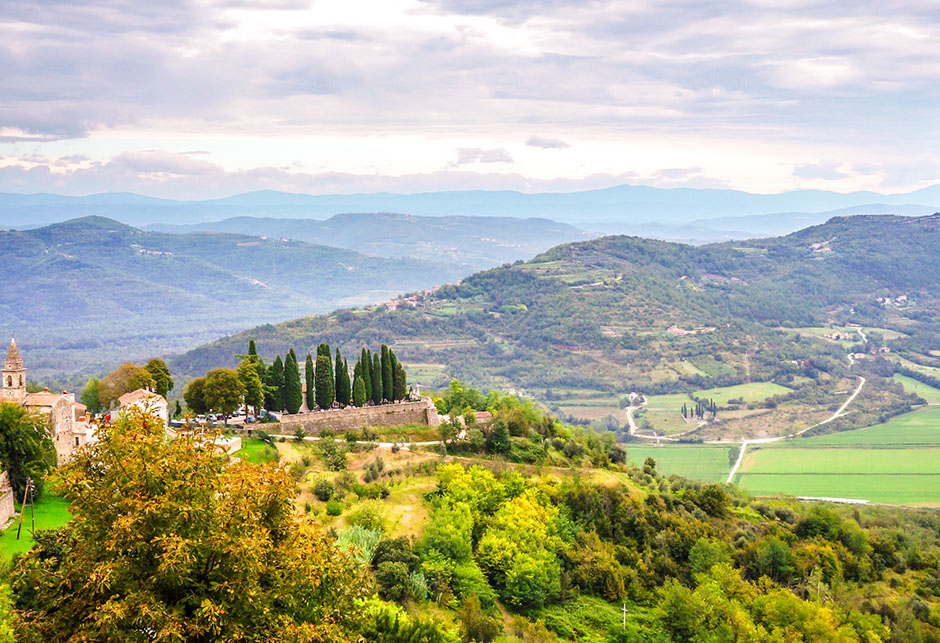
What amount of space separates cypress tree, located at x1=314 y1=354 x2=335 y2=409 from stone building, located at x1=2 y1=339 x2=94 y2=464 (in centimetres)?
1365

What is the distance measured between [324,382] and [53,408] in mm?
15707

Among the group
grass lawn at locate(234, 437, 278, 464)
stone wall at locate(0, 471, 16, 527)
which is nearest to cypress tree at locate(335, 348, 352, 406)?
grass lawn at locate(234, 437, 278, 464)

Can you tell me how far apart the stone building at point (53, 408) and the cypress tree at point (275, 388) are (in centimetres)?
1087

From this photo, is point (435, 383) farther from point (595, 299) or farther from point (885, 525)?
point (885, 525)

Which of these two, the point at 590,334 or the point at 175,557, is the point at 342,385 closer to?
the point at 175,557

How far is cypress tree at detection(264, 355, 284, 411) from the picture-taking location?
4481 cm

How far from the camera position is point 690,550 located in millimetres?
39312

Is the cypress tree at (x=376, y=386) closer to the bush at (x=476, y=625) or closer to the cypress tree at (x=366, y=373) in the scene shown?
the cypress tree at (x=366, y=373)

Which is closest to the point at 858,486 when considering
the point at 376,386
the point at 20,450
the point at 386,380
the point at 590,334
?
the point at 386,380

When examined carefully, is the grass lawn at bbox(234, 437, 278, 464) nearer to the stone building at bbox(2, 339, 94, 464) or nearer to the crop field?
the stone building at bbox(2, 339, 94, 464)

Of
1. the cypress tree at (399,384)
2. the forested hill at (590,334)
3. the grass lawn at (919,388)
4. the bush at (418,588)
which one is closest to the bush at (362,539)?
the bush at (418,588)

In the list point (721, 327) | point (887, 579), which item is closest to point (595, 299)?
point (721, 327)

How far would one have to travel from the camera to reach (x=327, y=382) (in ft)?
152

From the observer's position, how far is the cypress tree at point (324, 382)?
46.1 m
